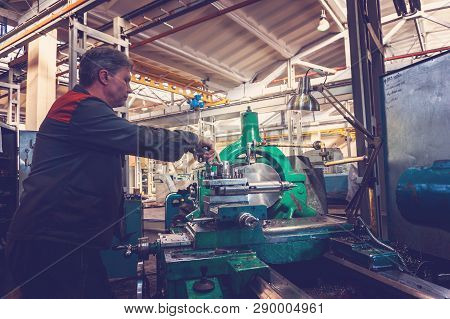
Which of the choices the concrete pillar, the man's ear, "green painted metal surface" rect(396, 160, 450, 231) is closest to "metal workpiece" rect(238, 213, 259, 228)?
"green painted metal surface" rect(396, 160, 450, 231)

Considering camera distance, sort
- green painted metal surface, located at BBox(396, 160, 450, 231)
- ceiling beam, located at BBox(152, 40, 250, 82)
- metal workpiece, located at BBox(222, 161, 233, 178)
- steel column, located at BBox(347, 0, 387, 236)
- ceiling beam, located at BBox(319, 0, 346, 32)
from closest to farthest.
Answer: green painted metal surface, located at BBox(396, 160, 450, 231), metal workpiece, located at BBox(222, 161, 233, 178), steel column, located at BBox(347, 0, 387, 236), ceiling beam, located at BBox(319, 0, 346, 32), ceiling beam, located at BBox(152, 40, 250, 82)

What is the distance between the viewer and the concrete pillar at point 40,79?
9.96 feet

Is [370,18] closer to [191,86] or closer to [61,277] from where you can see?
[61,277]

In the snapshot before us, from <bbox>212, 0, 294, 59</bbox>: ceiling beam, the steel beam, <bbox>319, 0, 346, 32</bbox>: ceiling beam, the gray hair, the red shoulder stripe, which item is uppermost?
<bbox>319, 0, 346, 32</bbox>: ceiling beam

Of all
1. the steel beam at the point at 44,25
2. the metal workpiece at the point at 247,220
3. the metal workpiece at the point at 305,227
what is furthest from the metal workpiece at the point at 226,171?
the steel beam at the point at 44,25

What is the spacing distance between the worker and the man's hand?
0.61ft

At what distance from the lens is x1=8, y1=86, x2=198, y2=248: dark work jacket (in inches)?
38.6

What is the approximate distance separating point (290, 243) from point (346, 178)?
3320 mm

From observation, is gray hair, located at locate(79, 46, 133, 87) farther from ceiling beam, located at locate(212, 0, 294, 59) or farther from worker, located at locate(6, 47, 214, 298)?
ceiling beam, located at locate(212, 0, 294, 59)

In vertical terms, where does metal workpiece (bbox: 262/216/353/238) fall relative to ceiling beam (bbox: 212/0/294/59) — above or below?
below

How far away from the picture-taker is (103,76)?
3.83 ft

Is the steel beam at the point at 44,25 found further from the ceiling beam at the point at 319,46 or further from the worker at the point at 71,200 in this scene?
the ceiling beam at the point at 319,46

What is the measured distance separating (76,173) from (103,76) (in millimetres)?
416
